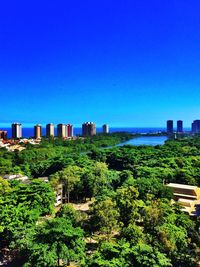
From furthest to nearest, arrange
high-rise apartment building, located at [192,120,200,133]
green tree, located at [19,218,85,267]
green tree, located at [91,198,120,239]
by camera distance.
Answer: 1. high-rise apartment building, located at [192,120,200,133]
2. green tree, located at [91,198,120,239]
3. green tree, located at [19,218,85,267]

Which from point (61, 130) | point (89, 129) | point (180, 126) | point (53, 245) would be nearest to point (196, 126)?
point (180, 126)

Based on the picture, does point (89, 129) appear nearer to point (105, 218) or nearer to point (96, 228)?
point (96, 228)

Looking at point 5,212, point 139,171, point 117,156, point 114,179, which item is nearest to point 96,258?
point 5,212

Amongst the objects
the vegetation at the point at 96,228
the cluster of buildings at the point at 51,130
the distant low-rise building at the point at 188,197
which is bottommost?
the distant low-rise building at the point at 188,197

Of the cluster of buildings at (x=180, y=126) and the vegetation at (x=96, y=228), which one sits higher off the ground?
the cluster of buildings at (x=180, y=126)

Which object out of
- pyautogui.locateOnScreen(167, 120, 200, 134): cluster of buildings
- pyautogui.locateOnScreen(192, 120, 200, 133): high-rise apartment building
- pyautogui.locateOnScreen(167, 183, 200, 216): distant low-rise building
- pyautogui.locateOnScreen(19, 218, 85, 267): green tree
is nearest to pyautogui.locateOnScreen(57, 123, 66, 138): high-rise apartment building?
pyautogui.locateOnScreen(167, 120, 200, 134): cluster of buildings

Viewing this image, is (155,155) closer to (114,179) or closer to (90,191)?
(114,179)

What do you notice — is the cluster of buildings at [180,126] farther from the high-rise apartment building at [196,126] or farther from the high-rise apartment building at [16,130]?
the high-rise apartment building at [16,130]

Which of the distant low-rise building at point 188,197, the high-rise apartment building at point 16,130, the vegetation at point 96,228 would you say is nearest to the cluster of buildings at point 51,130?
the high-rise apartment building at point 16,130

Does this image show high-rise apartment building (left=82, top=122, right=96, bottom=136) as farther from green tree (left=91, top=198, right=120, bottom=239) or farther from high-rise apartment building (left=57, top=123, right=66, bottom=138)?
green tree (left=91, top=198, right=120, bottom=239)
